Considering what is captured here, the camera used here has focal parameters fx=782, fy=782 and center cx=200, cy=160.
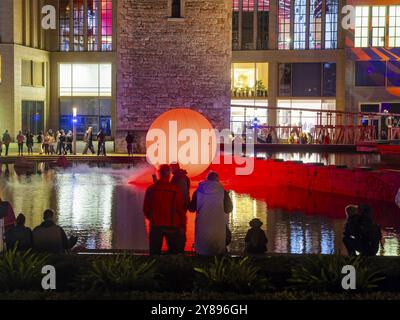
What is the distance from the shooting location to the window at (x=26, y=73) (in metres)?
55.7

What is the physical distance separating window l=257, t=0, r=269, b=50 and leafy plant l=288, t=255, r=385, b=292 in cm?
4933

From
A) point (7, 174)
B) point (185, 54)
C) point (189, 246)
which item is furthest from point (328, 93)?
point (189, 246)

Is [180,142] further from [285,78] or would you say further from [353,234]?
[285,78]

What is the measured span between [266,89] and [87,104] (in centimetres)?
1428

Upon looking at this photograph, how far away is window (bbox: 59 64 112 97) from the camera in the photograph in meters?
61.2

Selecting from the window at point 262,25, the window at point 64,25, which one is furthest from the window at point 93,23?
the window at point 262,25

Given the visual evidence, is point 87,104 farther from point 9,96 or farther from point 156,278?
point 156,278

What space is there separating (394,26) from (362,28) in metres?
2.21

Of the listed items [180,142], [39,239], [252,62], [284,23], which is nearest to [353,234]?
[39,239]

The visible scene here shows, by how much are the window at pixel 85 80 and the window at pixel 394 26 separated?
70.5ft

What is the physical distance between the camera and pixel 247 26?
57.5 metres

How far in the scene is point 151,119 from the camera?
1483 inches

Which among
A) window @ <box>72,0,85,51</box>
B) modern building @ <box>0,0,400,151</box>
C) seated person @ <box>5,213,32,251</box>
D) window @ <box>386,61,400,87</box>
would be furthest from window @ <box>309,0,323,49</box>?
seated person @ <box>5,213,32,251</box>

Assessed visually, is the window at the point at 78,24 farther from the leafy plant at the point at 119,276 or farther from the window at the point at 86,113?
the leafy plant at the point at 119,276
